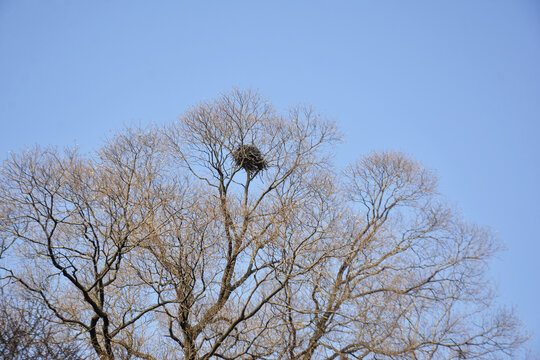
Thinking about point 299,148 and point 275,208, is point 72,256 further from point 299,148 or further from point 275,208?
point 299,148

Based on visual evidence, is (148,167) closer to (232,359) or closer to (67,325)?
(67,325)

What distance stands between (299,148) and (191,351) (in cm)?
569

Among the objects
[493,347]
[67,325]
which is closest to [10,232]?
[67,325]

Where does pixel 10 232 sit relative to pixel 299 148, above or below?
below

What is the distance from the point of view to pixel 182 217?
9906 mm

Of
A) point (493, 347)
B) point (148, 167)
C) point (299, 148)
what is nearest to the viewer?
point (148, 167)

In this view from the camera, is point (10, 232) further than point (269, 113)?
No

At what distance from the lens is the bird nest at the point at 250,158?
13.3 m

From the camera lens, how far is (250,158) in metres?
13.2

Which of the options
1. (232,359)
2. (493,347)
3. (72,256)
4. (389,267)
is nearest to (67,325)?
(72,256)

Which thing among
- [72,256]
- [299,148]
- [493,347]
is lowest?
[72,256]

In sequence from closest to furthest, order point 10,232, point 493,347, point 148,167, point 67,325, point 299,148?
1. point 10,232
2. point 67,325
3. point 148,167
4. point 493,347
5. point 299,148

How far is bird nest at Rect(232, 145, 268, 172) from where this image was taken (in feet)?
43.6

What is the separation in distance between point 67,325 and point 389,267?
637cm
